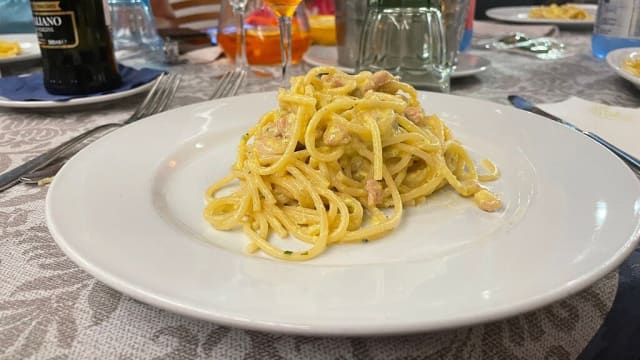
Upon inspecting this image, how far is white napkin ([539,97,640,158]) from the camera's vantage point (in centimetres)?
93

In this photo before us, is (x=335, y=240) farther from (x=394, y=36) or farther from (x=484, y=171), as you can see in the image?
(x=394, y=36)

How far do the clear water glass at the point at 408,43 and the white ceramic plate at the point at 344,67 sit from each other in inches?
2.9

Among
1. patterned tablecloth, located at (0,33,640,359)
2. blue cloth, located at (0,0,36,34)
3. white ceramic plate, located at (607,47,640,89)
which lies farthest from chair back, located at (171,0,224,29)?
patterned tablecloth, located at (0,33,640,359)

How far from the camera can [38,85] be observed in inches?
49.0

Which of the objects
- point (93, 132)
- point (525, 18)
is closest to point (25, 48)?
point (93, 132)

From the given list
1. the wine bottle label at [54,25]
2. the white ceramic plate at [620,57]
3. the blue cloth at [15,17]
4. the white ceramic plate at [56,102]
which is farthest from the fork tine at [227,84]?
the blue cloth at [15,17]

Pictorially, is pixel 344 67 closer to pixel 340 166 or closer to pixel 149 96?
pixel 149 96

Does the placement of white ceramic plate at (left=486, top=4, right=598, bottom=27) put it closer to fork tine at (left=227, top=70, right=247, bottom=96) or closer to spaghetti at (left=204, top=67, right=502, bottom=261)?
fork tine at (left=227, top=70, right=247, bottom=96)

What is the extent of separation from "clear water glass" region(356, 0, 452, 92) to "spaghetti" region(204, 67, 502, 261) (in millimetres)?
514

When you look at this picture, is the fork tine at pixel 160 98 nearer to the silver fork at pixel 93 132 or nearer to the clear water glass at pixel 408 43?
the silver fork at pixel 93 132

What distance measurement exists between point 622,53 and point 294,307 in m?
1.42

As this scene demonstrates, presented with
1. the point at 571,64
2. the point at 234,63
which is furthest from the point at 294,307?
the point at 571,64

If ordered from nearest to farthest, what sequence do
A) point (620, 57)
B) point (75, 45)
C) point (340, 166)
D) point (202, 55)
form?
point (340, 166)
point (75, 45)
point (620, 57)
point (202, 55)

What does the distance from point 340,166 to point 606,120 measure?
0.58 metres
